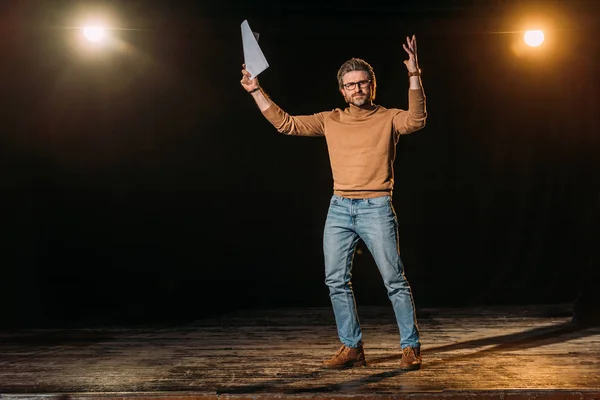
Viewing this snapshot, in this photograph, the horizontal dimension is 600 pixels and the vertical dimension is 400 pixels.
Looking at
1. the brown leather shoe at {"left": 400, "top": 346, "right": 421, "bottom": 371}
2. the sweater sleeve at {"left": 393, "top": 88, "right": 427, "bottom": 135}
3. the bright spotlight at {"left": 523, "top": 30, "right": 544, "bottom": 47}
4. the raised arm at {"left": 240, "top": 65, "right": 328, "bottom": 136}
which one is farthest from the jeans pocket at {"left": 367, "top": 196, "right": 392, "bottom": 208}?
the bright spotlight at {"left": 523, "top": 30, "right": 544, "bottom": 47}

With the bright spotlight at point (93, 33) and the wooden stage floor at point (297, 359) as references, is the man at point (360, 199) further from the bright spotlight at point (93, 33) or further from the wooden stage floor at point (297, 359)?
the bright spotlight at point (93, 33)

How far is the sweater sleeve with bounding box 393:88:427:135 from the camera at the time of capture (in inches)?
126

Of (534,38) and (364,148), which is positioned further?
(534,38)

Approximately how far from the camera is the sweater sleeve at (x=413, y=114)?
320 cm

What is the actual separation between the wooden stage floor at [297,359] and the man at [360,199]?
0.25m

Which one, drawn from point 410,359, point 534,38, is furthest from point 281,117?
point 534,38

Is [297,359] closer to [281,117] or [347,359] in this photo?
[347,359]

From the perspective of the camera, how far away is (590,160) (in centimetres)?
563

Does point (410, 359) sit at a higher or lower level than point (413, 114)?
lower

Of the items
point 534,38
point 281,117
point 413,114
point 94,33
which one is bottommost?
point 413,114

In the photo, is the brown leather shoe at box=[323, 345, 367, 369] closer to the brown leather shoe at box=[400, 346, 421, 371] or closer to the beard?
the brown leather shoe at box=[400, 346, 421, 371]

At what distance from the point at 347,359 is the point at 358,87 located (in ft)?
4.66

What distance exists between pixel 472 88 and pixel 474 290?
1.73m

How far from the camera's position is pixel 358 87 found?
133 inches
